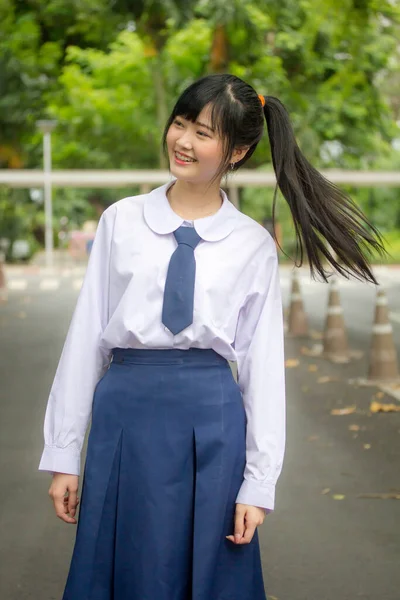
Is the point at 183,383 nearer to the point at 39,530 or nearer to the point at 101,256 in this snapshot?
the point at 101,256

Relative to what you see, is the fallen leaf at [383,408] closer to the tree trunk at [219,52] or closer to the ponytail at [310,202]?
the ponytail at [310,202]

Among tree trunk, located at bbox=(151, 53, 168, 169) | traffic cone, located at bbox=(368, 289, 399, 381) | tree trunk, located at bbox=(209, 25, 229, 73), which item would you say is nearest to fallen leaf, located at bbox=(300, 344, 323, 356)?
traffic cone, located at bbox=(368, 289, 399, 381)

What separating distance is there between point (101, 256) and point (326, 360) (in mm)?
8553

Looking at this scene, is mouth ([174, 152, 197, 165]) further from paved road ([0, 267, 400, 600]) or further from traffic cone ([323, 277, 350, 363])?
traffic cone ([323, 277, 350, 363])

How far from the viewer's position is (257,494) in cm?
294

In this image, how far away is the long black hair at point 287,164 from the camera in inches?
117

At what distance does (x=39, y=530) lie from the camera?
5.33m

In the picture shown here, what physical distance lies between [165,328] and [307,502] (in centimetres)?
313

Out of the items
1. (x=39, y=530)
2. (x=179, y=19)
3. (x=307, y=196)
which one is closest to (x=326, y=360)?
(x=179, y=19)

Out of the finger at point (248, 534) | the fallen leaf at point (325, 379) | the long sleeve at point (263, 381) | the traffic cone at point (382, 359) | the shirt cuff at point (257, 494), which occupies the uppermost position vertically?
the long sleeve at point (263, 381)

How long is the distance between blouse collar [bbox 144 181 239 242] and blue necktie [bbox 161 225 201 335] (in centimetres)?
6

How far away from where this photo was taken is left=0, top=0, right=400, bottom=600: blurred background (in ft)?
16.6

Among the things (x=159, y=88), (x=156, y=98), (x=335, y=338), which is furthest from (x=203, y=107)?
(x=156, y=98)

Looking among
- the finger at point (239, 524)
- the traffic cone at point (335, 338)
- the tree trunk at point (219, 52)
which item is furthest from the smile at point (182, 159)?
the tree trunk at point (219, 52)
